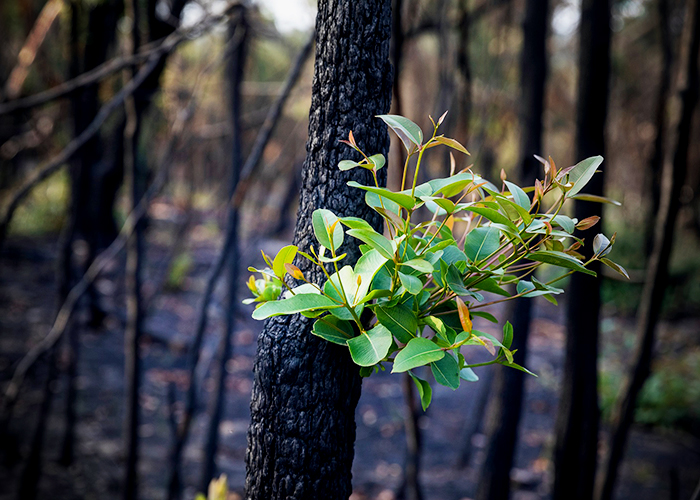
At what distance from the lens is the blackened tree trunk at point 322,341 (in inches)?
28.7

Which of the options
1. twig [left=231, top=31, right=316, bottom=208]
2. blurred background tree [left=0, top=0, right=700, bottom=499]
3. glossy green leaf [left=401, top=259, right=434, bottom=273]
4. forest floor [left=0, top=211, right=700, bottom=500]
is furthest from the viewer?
forest floor [left=0, top=211, right=700, bottom=500]

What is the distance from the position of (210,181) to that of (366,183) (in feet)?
54.2

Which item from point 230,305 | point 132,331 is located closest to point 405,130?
point 230,305

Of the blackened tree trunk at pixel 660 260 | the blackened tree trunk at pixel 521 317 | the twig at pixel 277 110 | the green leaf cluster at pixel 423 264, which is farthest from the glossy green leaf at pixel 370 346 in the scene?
the blackened tree trunk at pixel 660 260

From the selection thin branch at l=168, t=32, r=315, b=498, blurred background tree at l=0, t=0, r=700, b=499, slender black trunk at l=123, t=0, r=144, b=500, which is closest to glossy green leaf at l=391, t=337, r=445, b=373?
blurred background tree at l=0, t=0, r=700, b=499

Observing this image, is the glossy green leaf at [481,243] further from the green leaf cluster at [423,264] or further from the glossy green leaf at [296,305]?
the glossy green leaf at [296,305]

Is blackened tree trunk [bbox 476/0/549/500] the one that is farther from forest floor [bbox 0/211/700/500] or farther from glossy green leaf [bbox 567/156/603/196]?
glossy green leaf [bbox 567/156/603/196]

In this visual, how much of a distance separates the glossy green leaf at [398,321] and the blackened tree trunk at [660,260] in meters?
2.10

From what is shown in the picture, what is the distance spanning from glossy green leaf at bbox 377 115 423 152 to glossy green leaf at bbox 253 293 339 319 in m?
0.23

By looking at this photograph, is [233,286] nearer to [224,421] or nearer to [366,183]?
[366,183]

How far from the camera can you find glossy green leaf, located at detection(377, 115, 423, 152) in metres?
0.64

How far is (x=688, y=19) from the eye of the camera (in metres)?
2.28

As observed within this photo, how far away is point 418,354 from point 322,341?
0.56 feet

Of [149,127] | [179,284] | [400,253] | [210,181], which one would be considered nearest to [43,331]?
[179,284]
